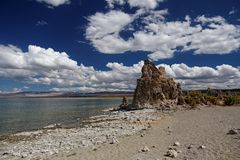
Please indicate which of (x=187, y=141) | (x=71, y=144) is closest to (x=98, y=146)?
(x=71, y=144)

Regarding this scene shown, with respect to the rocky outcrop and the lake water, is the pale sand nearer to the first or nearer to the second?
the lake water

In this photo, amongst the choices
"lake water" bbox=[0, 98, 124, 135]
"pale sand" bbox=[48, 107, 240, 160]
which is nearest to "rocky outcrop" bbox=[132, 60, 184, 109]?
"lake water" bbox=[0, 98, 124, 135]

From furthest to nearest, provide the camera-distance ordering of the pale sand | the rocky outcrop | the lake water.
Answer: the rocky outcrop → the lake water → the pale sand

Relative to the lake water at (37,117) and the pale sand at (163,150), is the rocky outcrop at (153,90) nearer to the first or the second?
the lake water at (37,117)

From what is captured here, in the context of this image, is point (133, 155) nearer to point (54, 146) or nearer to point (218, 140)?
point (218, 140)

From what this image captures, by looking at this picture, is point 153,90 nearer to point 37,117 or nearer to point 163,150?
Answer: point 37,117

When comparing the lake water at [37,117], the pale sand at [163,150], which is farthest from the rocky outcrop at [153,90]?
the pale sand at [163,150]

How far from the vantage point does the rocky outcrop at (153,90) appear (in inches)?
2832

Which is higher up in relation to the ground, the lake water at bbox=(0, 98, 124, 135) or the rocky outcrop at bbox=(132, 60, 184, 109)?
the rocky outcrop at bbox=(132, 60, 184, 109)

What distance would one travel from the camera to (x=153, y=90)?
72250 millimetres

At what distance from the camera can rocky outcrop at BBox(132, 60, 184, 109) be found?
7194 cm

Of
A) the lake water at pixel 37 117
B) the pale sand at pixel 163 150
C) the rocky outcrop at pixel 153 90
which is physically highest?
the rocky outcrop at pixel 153 90

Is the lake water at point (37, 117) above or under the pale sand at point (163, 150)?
under

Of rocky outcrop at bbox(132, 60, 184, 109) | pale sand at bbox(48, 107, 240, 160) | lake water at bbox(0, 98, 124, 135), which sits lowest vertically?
lake water at bbox(0, 98, 124, 135)
